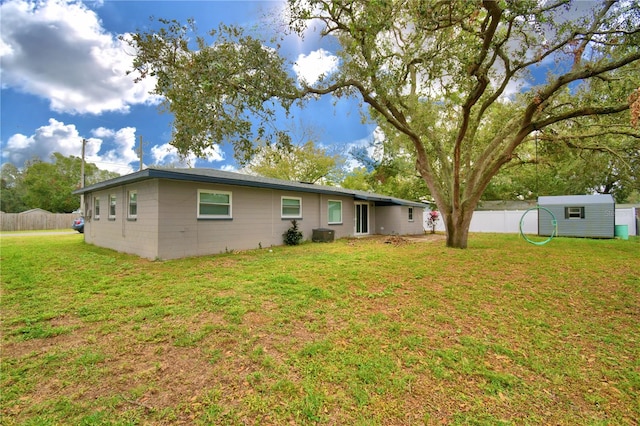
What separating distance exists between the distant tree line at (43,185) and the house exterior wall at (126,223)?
87.3ft

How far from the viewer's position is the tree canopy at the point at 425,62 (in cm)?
540

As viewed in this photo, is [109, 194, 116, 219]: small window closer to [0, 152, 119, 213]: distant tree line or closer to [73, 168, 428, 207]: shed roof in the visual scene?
[73, 168, 428, 207]: shed roof

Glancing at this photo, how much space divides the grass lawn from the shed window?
41.9 ft

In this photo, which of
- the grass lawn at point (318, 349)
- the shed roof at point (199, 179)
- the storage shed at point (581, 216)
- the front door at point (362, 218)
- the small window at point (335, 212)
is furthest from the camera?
the front door at point (362, 218)

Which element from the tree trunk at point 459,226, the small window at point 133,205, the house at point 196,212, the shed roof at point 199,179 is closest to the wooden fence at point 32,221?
the house at point 196,212

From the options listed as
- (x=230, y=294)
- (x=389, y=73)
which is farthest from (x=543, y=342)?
(x=389, y=73)

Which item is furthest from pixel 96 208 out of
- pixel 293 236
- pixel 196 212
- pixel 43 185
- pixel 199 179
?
pixel 43 185

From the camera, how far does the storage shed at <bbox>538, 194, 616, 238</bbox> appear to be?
15250 millimetres

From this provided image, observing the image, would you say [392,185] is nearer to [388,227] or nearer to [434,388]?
[388,227]

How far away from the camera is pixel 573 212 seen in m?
16.2

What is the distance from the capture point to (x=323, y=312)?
4.02 metres

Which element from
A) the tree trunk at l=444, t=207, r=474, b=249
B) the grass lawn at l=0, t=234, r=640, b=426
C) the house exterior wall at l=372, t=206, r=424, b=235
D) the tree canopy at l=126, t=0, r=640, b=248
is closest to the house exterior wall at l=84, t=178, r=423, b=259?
the grass lawn at l=0, t=234, r=640, b=426

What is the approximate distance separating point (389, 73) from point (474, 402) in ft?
23.2

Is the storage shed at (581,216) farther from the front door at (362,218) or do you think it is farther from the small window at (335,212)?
the small window at (335,212)
